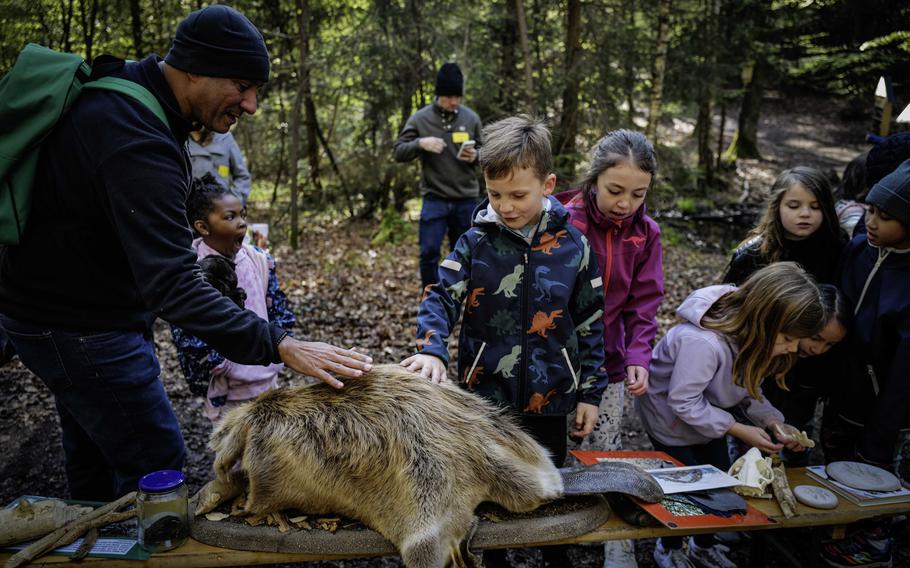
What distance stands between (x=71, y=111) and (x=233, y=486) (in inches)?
59.5

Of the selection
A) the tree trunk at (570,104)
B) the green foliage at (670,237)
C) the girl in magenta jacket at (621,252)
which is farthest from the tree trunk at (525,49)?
the girl in magenta jacket at (621,252)

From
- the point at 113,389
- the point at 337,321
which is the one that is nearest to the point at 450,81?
the point at 337,321

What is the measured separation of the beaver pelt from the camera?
6.65 ft

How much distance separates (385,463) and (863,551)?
3.01m

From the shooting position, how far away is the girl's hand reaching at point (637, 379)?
9.93ft

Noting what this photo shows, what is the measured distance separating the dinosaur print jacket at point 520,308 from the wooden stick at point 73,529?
1.52m

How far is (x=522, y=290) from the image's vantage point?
8.89ft

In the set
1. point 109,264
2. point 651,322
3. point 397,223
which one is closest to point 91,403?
point 109,264

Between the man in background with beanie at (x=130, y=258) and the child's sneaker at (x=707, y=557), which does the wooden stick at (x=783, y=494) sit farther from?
the man in background with beanie at (x=130, y=258)

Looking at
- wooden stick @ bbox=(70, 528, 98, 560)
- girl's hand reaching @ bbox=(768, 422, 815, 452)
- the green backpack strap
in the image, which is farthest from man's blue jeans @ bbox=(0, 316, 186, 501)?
girl's hand reaching @ bbox=(768, 422, 815, 452)

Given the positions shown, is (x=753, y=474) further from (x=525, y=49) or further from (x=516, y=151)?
(x=525, y=49)

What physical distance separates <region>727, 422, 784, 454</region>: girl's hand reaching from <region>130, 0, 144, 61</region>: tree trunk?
1069 centimetres

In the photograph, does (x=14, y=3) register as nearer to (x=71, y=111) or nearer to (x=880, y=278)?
(x=71, y=111)

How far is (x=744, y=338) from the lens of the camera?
10.1 feet
